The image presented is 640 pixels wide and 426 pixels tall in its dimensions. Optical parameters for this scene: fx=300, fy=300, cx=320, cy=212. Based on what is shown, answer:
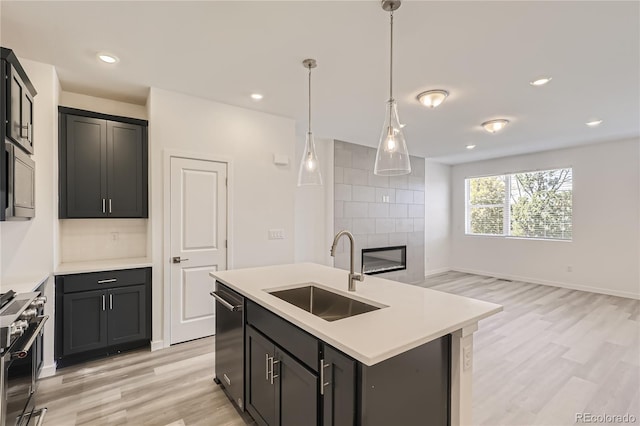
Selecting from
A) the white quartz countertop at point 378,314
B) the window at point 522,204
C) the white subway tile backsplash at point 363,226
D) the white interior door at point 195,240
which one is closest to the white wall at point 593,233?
the window at point 522,204

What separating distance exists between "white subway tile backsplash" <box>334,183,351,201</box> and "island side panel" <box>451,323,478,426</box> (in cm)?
383

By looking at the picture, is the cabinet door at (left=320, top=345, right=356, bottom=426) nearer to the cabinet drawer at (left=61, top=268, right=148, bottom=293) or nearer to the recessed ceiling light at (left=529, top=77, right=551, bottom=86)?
the cabinet drawer at (left=61, top=268, right=148, bottom=293)

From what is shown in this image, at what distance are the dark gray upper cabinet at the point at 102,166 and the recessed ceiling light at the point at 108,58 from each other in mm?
638

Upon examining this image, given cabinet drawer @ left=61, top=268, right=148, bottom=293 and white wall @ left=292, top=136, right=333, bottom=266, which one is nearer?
cabinet drawer @ left=61, top=268, right=148, bottom=293

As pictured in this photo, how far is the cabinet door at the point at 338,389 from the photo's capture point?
1.18 meters

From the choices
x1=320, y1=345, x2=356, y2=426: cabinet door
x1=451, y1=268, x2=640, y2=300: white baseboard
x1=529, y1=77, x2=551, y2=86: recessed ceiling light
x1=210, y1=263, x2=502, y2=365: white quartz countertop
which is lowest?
x1=451, y1=268, x2=640, y2=300: white baseboard

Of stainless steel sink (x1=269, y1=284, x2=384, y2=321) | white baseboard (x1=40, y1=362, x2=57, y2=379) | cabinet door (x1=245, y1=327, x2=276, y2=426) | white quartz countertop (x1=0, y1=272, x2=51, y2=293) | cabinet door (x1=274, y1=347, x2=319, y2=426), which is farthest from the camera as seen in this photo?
white baseboard (x1=40, y1=362, x2=57, y2=379)

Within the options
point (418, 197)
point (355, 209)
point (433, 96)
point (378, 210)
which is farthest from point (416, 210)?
point (433, 96)

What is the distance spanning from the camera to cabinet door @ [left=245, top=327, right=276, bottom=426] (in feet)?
5.61

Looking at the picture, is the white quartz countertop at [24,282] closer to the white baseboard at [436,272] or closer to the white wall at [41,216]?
the white wall at [41,216]

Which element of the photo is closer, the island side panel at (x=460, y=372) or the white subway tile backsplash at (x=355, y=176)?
the island side panel at (x=460, y=372)

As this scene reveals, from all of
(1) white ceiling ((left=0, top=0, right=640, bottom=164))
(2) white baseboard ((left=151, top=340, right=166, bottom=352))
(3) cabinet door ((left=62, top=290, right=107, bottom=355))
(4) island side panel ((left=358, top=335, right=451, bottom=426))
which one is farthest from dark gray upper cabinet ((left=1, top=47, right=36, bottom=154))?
(4) island side panel ((left=358, top=335, right=451, bottom=426))

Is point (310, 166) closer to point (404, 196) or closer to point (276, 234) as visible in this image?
point (276, 234)

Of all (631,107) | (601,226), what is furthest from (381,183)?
(601,226)
